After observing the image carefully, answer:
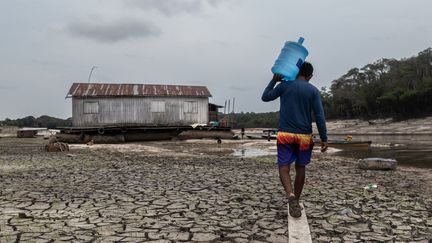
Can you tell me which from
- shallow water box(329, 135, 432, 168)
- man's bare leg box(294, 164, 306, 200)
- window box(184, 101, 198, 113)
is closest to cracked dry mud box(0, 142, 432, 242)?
man's bare leg box(294, 164, 306, 200)

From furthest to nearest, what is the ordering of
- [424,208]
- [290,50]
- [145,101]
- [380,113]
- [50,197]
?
[380,113] < [145,101] < [50,197] < [424,208] < [290,50]

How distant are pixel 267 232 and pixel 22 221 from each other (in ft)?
10.5

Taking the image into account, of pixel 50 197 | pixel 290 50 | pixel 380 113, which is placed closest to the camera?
pixel 290 50

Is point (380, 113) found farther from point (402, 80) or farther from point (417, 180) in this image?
point (417, 180)

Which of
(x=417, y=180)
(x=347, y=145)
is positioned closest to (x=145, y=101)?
(x=347, y=145)

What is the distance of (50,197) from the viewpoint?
6.57 meters

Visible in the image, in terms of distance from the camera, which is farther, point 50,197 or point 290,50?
point 50,197

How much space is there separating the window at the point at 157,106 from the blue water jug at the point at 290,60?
106 ft

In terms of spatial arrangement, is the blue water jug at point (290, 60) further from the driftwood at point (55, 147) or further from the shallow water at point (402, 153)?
the driftwood at point (55, 147)

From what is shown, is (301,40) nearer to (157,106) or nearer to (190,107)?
(157,106)

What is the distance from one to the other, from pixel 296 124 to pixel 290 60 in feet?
Answer: 3.01

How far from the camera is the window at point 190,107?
37.8 metres

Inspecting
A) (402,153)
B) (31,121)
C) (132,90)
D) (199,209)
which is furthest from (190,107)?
(31,121)

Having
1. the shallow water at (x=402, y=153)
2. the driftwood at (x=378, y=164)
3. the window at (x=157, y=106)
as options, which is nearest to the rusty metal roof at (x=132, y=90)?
the window at (x=157, y=106)
